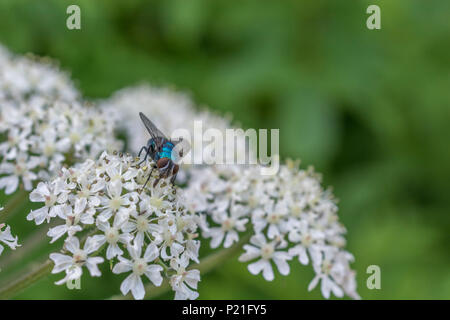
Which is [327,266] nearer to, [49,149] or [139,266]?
[139,266]

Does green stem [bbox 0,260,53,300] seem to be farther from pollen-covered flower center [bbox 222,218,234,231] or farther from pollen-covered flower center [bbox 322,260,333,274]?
pollen-covered flower center [bbox 322,260,333,274]

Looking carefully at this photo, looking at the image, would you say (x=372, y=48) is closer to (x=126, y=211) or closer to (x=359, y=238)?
(x=359, y=238)

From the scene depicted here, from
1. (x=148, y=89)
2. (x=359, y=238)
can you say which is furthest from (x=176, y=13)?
(x=359, y=238)

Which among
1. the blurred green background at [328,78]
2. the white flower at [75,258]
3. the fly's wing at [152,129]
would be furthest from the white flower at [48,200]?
the blurred green background at [328,78]

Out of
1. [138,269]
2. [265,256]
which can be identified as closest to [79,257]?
[138,269]

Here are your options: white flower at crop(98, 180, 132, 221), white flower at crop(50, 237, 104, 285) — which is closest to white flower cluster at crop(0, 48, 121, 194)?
white flower at crop(98, 180, 132, 221)

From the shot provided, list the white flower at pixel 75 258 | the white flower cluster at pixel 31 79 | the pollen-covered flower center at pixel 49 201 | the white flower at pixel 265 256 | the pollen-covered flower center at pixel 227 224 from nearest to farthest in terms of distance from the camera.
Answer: the white flower at pixel 75 258 < the pollen-covered flower center at pixel 49 201 < the white flower at pixel 265 256 < the pollen-covered flower center at pixel 227 224 < the white flower cluster at pixel 31 79

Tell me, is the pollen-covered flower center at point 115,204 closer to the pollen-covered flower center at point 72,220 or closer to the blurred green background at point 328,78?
the pollen-covered flower center at point 72,220
